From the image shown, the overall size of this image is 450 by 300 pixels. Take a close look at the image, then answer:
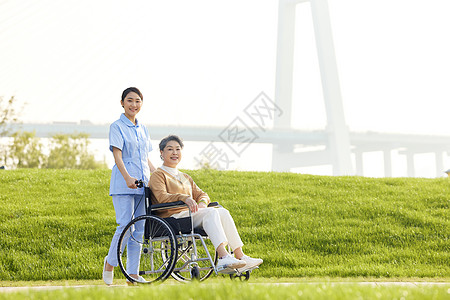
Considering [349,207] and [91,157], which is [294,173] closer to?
[349,207]

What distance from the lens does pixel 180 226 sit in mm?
3387

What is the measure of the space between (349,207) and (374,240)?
3.08 feet

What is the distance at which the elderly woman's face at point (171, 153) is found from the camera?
3.57 m

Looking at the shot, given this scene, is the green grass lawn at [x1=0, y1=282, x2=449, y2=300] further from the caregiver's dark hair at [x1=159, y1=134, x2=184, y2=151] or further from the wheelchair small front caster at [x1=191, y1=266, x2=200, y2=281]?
the caregiver's dark hair at [x1=159, y1=134, x2=184, y2=151]

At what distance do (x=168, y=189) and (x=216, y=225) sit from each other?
0.43 metres

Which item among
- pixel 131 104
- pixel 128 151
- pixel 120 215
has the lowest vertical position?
pixel 120 215

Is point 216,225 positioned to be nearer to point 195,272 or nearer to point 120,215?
point 195,272

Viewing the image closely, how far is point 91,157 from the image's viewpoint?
16422mm

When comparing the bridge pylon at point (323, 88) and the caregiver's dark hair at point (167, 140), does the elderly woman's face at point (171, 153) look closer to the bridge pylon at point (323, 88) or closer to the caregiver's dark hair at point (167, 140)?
the caregiver's dark hair at point (167, 140)

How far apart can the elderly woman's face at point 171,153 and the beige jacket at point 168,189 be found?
0.08m

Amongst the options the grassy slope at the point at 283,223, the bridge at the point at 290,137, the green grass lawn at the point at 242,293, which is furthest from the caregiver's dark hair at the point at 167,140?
the bridge at the point at 290,137

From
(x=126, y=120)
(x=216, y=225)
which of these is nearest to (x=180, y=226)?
(x=216, y=225)

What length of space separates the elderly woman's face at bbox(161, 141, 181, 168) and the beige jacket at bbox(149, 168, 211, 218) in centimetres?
8

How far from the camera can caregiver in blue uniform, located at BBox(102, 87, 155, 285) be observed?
3.53m
